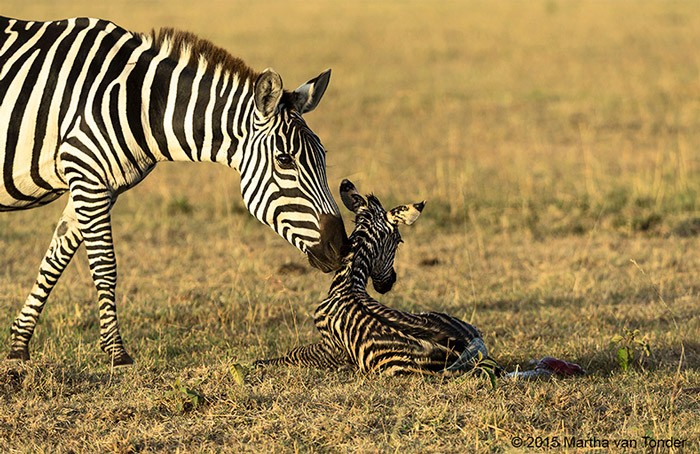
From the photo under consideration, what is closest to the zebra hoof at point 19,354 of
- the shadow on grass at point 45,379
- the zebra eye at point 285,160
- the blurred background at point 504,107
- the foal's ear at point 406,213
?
the shadow on grass at point 45,379

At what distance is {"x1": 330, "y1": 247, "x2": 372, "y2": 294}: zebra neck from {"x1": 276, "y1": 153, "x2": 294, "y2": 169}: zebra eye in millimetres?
678

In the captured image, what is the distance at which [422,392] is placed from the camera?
17.4 ft

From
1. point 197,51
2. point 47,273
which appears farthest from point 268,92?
point 47,273

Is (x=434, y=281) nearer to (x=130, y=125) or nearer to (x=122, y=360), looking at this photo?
(x=122, y=360)

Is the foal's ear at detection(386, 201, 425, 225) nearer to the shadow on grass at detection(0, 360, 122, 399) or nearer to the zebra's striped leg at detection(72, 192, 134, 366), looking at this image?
the zebra's striped leg at detection(72, 192, 134, 366)

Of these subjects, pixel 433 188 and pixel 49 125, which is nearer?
pixel 49 125

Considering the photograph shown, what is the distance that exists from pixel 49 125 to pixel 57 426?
6.25 feet

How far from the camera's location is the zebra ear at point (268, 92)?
568 cm

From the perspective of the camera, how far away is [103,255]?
20.3ft

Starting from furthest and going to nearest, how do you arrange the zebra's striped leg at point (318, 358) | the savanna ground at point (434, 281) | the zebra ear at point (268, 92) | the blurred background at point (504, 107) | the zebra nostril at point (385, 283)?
the blurred background at point (504, 107), the zebra nostril at point (385, 283), the zebra's striped leg at point (318, 358), the zebra ear at point (268, 92), the savanna ground at point (434, 281)

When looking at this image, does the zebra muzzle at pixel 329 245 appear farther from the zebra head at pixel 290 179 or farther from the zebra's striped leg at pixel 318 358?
the zebra's striped leg at pixel 318 358

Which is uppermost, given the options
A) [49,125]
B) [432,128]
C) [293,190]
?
[432,128]

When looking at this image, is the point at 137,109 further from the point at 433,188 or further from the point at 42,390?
the point at 433,188

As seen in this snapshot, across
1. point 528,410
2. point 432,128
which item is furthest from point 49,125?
point 432,128
